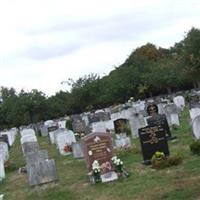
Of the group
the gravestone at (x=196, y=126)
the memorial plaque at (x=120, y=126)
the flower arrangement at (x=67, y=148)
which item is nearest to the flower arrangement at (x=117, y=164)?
the gravestone at (x=196, y=126)

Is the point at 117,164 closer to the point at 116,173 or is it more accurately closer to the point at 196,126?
the point at 116,173

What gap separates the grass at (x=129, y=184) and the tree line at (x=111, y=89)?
1432 inches

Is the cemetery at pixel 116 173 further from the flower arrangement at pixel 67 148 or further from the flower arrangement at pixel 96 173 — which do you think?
the flower arrangement at pixel 67 148

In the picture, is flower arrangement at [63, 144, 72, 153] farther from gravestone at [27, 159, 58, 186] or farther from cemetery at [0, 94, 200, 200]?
gravestone at [27, 159, 58, 186]

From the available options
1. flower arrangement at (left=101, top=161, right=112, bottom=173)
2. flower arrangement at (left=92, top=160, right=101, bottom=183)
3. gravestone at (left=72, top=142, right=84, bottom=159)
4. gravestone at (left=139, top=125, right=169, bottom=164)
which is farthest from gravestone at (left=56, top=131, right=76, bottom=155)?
flower arrangement at (left=92, top=160, right=101, bottom=183)

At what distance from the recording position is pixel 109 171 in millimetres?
13375

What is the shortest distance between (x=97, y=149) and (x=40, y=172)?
1.63 meters

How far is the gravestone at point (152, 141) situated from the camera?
14.5 meters

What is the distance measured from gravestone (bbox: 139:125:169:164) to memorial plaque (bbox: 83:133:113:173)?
1.17 metres

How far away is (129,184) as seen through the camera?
12.2 metres

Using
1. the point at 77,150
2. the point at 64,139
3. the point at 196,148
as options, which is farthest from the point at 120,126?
the point at 196,148

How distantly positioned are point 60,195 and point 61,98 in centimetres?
5796

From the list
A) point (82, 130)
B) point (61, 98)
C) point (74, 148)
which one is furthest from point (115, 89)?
point (74, 148)

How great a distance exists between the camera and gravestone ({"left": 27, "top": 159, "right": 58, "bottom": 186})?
1354 centimetres
